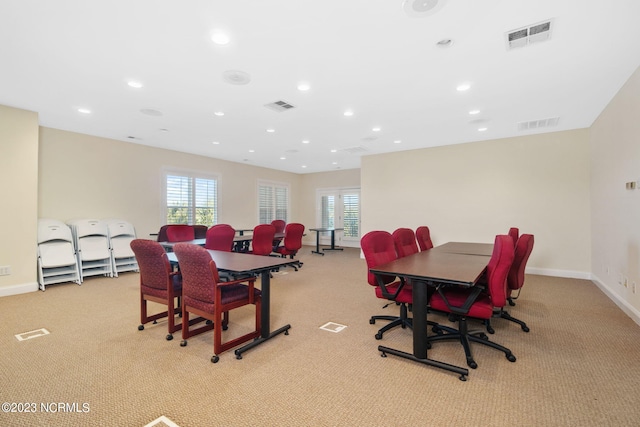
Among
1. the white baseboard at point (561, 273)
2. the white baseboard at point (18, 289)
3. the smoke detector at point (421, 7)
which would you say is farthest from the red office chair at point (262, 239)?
the white baseboard at point (561, 273)

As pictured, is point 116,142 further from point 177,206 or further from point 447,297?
point 447,297

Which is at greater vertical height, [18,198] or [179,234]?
[18,198]

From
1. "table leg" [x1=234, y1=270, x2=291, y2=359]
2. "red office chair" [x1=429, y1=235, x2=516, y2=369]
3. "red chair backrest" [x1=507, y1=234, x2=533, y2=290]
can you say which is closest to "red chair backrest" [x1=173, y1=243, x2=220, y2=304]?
"table leg" [x1=234, y1=270, x2=291, y2=359]

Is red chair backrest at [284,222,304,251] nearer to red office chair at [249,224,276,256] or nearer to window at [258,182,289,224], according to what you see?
red office chair at [249,224,276,256]

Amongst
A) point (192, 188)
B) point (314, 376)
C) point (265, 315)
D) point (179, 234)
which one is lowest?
point (314, 376)

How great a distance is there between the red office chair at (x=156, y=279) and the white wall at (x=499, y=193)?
566 centimetres

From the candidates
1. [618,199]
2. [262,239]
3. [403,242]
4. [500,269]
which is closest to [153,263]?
[262,239]

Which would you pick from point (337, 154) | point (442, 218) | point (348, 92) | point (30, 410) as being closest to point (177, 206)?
point (337, 154)

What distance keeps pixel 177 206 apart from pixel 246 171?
2487 mm

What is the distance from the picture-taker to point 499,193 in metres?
6.16

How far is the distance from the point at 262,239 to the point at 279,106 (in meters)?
2.41

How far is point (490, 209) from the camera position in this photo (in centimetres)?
625

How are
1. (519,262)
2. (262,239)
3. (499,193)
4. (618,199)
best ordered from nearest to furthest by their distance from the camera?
(519,262)
(618,199)
(262,239)
(499,193)

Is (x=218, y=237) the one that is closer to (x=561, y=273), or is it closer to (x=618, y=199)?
(x=618, y=199)
